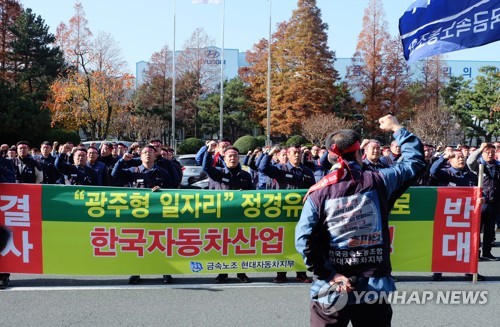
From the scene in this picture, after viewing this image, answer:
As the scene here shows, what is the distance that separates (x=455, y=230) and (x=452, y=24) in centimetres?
274

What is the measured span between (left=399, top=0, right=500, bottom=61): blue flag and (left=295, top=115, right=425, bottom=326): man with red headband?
2.97 metres

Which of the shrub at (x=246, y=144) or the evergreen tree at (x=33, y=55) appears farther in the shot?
the evergreen tree at (x=33, y=55)

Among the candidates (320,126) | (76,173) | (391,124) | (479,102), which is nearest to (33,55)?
(320,126)

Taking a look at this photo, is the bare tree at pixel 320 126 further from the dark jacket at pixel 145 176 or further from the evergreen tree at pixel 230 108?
the dark jacket at pixel 145 176

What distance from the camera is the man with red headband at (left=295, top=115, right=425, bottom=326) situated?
3.14 m

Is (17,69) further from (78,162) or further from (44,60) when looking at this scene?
(78,162)

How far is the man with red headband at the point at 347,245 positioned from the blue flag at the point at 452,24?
297 centimetres

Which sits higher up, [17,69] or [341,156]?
[17,69]

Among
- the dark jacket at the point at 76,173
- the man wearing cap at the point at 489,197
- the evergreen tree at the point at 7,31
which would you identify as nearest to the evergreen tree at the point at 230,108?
the evergreen tree at the point at 7,31

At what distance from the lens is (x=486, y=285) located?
22.2 ft

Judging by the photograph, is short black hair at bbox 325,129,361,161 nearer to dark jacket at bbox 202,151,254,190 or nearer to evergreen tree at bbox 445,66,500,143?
dark jacket at bbox 202,151,254,190

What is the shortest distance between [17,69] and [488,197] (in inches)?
1521

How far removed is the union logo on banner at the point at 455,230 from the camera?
6836 mm

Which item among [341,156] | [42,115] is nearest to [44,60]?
[42,115]
